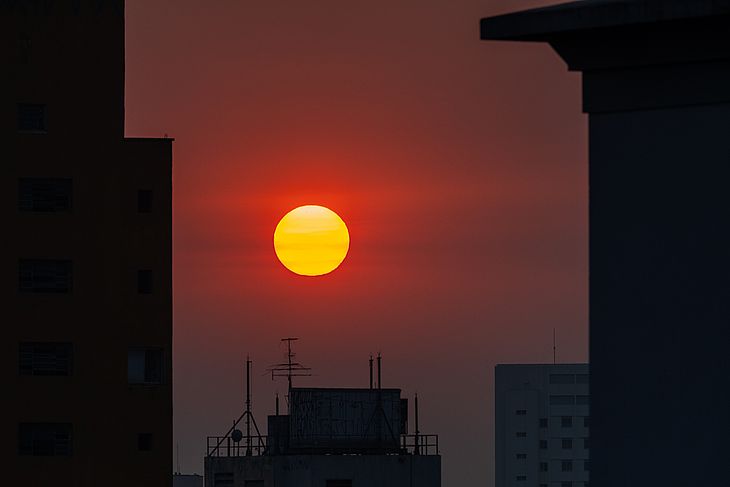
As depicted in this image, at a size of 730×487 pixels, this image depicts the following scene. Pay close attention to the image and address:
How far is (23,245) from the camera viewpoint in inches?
2566

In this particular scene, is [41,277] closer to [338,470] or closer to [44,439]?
[44,439]

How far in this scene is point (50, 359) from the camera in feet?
210

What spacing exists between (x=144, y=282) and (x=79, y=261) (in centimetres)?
238

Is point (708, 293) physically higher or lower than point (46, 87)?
lower

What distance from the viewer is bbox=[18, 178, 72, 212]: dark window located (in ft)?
214

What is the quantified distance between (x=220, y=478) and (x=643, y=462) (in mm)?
92593

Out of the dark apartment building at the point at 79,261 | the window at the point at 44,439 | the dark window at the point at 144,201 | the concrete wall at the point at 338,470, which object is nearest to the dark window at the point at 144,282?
the dark apartment building at the point at 79,261

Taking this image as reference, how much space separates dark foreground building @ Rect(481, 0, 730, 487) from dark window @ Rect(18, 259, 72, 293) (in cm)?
5145

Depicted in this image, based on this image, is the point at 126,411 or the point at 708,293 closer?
the point at 708,293

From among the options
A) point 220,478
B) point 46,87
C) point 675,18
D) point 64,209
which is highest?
point 46,87

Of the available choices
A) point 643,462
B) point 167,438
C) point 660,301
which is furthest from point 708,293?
point 167,438

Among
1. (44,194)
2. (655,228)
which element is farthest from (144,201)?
(655,228)

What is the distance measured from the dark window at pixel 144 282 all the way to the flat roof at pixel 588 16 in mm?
50573

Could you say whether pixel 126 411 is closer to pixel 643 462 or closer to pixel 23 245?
pixel 23 245
